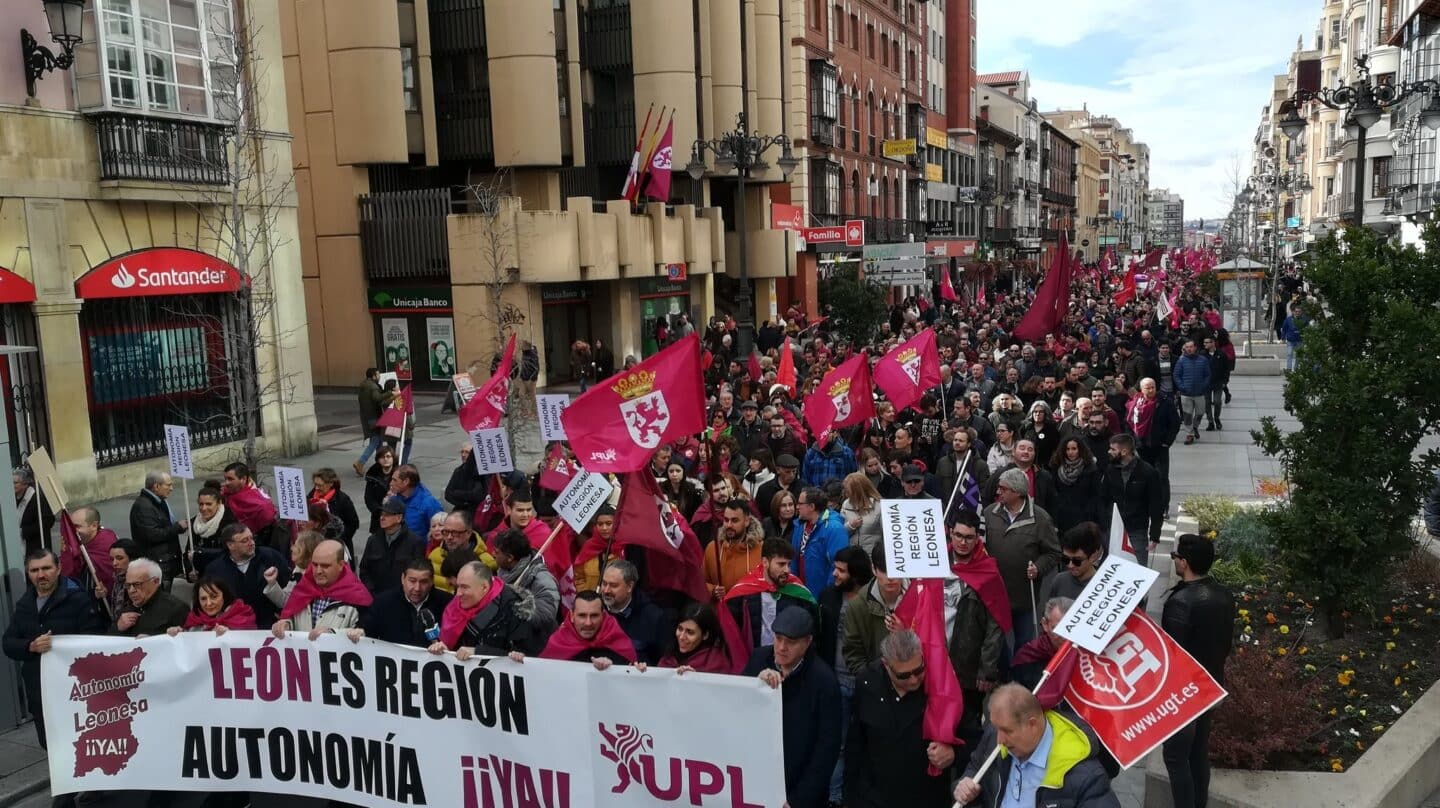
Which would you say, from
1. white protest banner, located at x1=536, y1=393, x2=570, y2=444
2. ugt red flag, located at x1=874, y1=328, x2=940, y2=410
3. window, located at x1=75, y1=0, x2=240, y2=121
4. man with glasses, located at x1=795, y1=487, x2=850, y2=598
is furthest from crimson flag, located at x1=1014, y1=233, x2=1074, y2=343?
window, located at x1=75, y1=0, x2=240, y2=121

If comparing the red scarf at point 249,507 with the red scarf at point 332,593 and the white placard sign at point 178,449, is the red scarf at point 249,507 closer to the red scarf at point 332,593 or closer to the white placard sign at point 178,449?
the white placard sign at point 178,449

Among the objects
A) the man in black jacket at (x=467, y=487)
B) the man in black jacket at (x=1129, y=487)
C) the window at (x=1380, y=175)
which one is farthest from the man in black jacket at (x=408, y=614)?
the window at (x=1380, y=175)

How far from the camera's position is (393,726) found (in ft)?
20.0

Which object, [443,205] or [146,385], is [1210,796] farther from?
[443,205]

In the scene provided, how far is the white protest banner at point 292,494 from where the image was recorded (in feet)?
30.2

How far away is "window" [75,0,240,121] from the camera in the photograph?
15.3 m

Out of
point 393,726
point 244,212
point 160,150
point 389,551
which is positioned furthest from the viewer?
point 244,212

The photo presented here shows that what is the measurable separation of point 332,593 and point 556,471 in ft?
12.1

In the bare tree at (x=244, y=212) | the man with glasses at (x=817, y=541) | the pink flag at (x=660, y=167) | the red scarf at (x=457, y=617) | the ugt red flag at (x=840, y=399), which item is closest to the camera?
the red scarf at (x=457, y=617)

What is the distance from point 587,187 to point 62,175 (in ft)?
61.9

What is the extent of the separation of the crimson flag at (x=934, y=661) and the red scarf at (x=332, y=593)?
127 inches

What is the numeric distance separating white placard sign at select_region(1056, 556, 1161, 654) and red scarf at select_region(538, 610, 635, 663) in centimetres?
225

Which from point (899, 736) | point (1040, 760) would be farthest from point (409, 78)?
point (1040, 760)

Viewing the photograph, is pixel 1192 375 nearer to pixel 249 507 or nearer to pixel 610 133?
pixel 249 507
